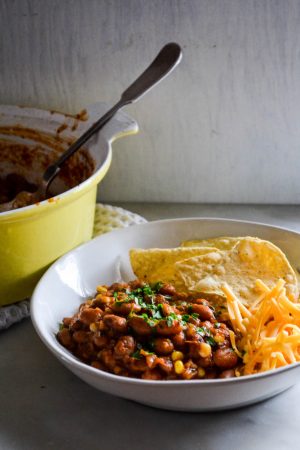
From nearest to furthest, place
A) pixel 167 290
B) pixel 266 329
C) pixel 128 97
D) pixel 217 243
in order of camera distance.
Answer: pixel 266 329
pixel 167 290
pixel 217 243
pixel 128 97

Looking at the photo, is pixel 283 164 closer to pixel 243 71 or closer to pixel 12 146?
pixel 243 71

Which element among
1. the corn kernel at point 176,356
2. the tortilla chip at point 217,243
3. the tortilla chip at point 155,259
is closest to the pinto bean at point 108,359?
the corn kernel at point 176,356

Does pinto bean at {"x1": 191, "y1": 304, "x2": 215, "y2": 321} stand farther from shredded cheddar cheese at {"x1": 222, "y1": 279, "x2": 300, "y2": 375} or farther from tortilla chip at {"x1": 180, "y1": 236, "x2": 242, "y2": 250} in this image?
tortilla chip at {"x1": 180, "y1": 236, "x2": 242, "y2": 250}

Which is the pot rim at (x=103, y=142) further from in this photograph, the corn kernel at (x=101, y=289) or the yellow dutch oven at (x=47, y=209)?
the corn kernel at (x=101, y=289)

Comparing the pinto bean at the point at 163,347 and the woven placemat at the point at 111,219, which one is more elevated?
the pinto bean at the point at 163,347

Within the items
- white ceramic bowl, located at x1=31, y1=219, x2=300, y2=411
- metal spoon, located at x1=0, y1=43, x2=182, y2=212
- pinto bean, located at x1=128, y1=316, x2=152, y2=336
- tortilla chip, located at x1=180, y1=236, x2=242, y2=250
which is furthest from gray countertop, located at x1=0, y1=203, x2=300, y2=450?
metal spoon, located at x1=0, y1=43, x2=182, y2=212

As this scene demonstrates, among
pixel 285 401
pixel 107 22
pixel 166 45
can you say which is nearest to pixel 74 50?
pixel 107 22

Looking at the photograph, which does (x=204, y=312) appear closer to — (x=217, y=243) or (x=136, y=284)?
(x=136, y=284)

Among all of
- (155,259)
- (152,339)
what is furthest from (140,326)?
(155,259)
